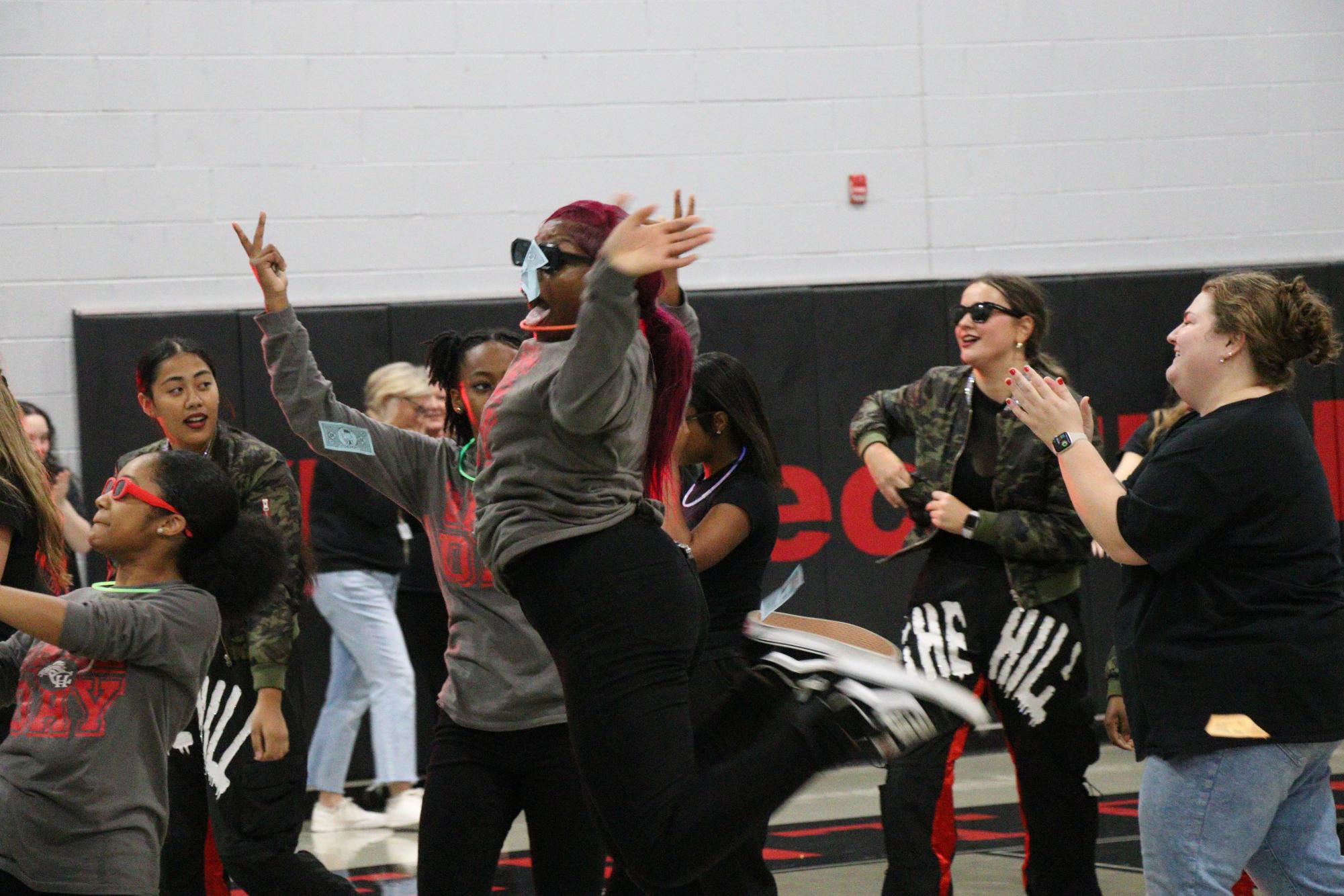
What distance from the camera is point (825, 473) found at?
7609mm

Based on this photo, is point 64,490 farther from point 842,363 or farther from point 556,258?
point 556,258

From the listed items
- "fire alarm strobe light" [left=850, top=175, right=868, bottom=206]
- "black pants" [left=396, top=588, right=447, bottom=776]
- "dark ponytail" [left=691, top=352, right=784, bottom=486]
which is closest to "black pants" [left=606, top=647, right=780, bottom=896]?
"dark ponytail" [left=691, top=352, right=784, bottom=486]

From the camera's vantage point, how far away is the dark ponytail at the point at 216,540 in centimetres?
321

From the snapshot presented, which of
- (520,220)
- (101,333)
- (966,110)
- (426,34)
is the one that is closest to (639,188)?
(520,220)

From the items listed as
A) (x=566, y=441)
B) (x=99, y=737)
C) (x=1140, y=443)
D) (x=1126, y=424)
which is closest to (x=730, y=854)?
(x=566, y=441)

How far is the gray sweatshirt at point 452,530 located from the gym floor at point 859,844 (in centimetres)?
177

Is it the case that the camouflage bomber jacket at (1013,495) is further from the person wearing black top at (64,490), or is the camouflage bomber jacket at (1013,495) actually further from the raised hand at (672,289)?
the person wearing black top at (64,490)

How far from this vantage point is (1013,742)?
4.43m

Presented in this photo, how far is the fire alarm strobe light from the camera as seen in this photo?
775 cm

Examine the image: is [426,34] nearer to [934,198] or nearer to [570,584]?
[934,198]

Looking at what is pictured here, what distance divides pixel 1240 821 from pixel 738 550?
137cm

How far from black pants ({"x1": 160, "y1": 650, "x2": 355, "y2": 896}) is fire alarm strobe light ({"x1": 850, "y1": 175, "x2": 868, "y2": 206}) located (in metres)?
4.44

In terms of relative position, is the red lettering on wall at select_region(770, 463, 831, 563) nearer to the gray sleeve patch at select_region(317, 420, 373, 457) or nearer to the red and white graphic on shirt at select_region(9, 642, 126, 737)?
the gray sleeve patch at select_region(317, 420, 373, 457)

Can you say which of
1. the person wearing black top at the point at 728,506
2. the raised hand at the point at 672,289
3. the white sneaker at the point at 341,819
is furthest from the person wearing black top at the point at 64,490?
the raised hand at the point at 672,289
